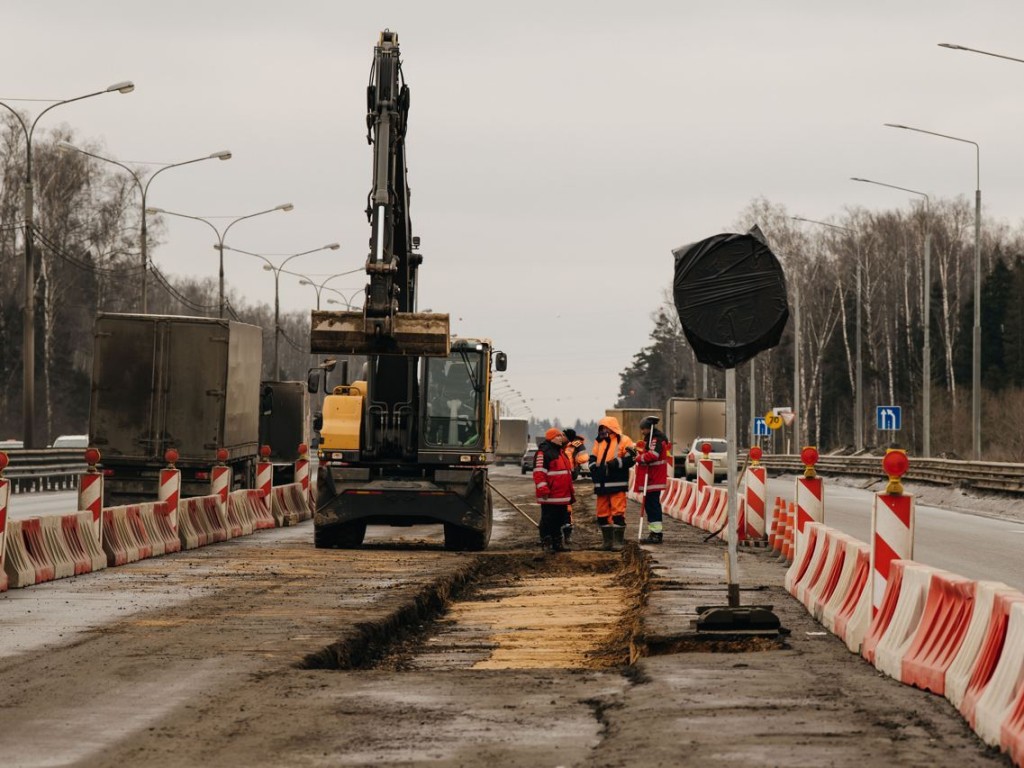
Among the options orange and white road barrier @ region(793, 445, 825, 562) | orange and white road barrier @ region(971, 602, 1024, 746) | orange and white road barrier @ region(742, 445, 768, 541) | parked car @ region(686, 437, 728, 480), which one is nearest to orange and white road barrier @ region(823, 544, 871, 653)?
orange and white road barrier @ region(971, 602, 1024, 746)

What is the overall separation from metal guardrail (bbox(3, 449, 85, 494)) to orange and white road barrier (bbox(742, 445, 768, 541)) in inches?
1022

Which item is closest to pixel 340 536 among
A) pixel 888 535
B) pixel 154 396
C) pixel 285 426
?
pixel 154 396

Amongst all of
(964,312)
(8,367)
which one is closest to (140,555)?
(8,367)

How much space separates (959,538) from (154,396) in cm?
1290

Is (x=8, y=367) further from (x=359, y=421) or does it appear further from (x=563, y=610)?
(x=563, y=610)

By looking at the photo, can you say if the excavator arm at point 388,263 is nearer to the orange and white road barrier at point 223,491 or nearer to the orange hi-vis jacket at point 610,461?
the orange hi-vis jacket at point 610,461

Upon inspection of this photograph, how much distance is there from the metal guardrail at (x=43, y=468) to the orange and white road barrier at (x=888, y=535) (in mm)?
36610

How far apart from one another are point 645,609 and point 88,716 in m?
6.30

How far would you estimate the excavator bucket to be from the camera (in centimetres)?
2244

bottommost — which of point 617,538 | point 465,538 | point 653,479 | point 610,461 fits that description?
point 465,538

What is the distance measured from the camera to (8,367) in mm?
88500

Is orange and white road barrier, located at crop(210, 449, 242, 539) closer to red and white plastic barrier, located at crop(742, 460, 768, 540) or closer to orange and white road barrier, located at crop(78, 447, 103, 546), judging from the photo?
orange and white road barrier, located at crop(78, 447, 103, 546)

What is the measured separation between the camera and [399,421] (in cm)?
2530

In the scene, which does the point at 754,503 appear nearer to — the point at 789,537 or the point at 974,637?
the point at 789,537
